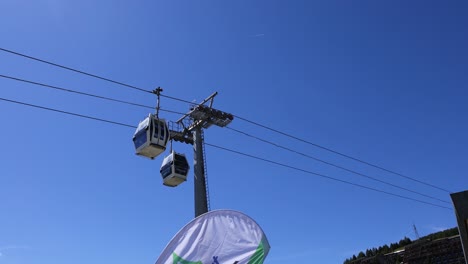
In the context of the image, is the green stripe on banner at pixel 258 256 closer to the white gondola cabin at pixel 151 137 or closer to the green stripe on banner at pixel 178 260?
the green stripe on banner at pixel 178 260

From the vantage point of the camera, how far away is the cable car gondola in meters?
17.8

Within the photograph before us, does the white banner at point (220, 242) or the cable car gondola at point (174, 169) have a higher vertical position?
the cable car gondola at point (174, 169)

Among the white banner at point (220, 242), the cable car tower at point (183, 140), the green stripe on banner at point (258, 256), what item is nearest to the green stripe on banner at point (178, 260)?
the white banner at point (220, 242)

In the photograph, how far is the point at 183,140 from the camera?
61.1 feet

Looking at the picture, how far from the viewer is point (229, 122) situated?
18422 mm

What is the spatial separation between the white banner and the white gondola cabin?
1278 cm

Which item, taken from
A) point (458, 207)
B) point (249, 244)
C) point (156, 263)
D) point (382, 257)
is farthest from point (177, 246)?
point (382, 257)

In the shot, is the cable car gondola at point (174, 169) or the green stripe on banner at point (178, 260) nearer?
the green stripe on banner at point (178, 260)

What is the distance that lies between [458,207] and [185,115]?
12.6 meters

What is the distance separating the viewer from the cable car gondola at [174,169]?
1775cm

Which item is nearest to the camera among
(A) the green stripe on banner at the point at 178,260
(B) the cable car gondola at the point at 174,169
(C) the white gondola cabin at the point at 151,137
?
(A) the green stripe on banner at the point at 178,260

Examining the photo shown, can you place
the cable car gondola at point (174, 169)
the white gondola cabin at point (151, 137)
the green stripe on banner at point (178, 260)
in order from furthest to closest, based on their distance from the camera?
the cable car gondola at point (174, 169) < the white gondola cabin at point (151, 137) < the green stripe on banner at point (178, 260)

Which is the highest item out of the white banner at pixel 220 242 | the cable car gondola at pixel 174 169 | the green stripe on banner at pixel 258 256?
the cable car gondola at pixel 174 169

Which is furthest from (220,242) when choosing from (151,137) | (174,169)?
(174,169)
